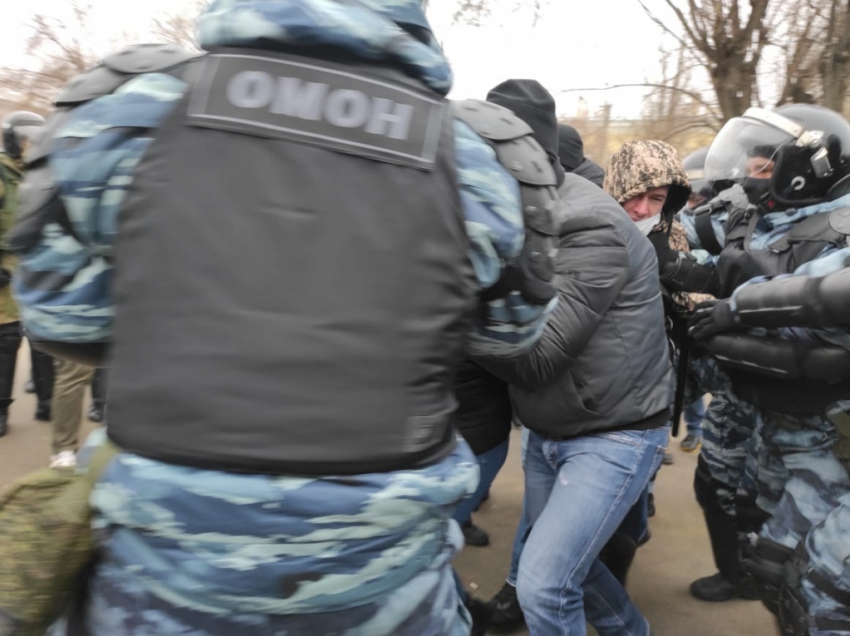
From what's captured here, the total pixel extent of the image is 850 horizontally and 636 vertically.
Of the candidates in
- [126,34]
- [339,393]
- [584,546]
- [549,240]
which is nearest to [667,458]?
[584,546]

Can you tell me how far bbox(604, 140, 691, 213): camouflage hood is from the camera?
3.05 metres

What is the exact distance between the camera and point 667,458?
495 cm

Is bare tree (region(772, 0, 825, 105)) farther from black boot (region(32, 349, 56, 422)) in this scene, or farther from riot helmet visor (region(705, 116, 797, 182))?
black boot (region(32, 349, 56, 422))

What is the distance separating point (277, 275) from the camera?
42.6 inches

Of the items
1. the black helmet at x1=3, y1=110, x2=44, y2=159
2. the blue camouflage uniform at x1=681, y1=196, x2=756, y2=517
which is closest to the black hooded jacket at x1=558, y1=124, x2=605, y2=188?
the blue camouflage uniform at x1=681, y1=196, x2=756, y2=517

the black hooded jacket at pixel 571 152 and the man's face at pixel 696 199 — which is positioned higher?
the black hooded jacket at pixel 571 152

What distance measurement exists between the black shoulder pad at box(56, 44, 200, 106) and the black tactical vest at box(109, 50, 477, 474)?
0.10m

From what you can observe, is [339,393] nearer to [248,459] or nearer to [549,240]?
[248,459]

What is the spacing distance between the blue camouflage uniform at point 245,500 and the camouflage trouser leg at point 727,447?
2284 millimetres

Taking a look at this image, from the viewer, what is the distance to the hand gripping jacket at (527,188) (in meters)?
1.38

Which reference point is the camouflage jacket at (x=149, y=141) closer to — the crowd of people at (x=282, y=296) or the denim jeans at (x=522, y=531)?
the crowd of people at (x=282, y=296)

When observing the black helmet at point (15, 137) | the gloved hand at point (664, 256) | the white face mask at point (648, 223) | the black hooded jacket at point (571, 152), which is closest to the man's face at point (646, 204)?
the white face mask at point (648, 223)

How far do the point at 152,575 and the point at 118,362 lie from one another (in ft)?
1.13

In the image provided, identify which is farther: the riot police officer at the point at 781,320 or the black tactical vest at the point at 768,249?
the black tactical vest at the point at 768,249
